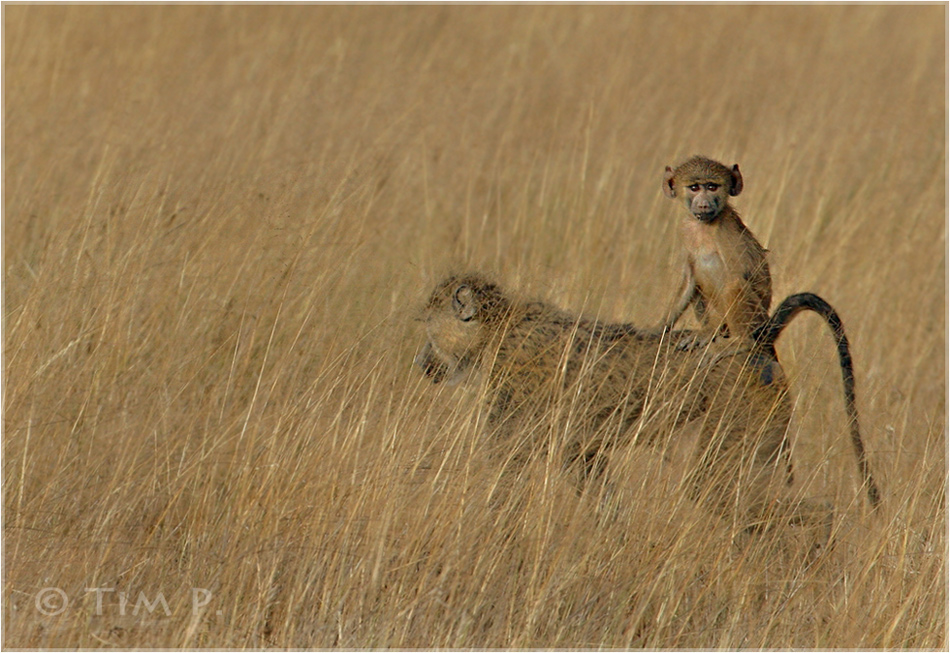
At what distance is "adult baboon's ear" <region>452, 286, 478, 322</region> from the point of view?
13.5ft

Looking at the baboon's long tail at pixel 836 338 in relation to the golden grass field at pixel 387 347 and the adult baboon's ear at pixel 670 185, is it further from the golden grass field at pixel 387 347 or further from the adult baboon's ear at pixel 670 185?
the adult baboon's ear at pixel 670 185

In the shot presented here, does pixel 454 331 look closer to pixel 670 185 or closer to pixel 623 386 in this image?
pixel 623 386

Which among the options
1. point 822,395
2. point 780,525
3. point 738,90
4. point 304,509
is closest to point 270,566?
point 304,509

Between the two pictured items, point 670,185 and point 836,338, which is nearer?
point 836,338

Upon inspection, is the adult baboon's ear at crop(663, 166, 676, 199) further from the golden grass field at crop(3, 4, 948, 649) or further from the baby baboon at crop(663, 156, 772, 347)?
the golden grass field at crop(3, 4, 948, 649)

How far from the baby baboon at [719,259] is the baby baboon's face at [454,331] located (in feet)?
2.32

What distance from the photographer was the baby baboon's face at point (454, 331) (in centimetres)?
413

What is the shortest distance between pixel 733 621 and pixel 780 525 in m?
0.49

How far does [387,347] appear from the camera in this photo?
13.6 ft

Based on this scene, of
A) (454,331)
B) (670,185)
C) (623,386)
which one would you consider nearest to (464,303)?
(454,331)

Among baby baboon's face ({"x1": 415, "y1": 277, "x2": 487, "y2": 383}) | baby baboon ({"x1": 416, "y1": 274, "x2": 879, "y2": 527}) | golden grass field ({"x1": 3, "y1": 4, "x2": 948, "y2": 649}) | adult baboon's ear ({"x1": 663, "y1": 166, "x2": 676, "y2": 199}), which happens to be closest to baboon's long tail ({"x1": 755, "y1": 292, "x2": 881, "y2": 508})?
baby baboon ({"x1": 416, "y1": 274, "x2": 879, "y2": 527})

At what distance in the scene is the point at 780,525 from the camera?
3.86 metres

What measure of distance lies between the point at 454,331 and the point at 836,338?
143 cm

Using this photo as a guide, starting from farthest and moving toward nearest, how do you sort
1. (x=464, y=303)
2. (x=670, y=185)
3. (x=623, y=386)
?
(x=670, y=185) < (x=464, y=303) < (x=623, y=386)
